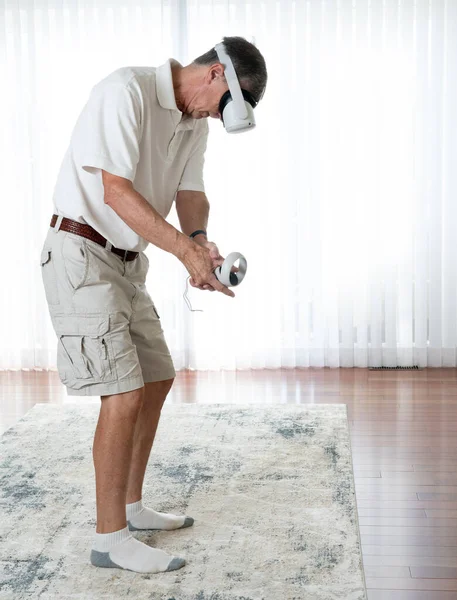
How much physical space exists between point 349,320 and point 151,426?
2632 mm

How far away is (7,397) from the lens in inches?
171

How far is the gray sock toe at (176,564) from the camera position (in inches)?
87.7

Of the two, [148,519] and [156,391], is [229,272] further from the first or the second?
[148,519]

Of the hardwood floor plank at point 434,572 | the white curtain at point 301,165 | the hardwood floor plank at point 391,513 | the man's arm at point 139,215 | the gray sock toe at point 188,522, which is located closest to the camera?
the man's arm at point 139,215

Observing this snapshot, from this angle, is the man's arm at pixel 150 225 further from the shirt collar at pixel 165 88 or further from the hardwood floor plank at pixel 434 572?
the hardwood floor plank at pixel 434 572

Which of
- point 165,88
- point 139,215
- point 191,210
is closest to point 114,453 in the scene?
point 139,215

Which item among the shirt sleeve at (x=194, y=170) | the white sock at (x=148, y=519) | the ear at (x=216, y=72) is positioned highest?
the ear at (x=216, y=72)

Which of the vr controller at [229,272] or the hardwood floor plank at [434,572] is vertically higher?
the vr controller at [229,272]

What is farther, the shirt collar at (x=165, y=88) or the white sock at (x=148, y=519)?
the white sock at (x=148, y=519)

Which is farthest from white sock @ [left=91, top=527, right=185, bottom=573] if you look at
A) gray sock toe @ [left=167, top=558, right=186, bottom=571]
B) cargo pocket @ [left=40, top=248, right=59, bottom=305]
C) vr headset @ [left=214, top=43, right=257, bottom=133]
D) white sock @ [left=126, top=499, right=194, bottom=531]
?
vr headset @ [left=214, top=43, right=257, bottom=133]

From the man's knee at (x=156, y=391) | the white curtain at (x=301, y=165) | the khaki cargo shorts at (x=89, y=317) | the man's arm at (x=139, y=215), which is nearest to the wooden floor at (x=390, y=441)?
the white curtain at (x=301, y=165)

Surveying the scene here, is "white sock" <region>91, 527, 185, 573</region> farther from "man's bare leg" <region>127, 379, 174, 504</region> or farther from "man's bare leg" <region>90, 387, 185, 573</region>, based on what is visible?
"man's bare leg" <region>127, 379, 174, 504</region>

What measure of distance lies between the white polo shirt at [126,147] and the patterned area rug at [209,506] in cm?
87

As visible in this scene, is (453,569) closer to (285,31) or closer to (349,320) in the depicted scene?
(349,320)
